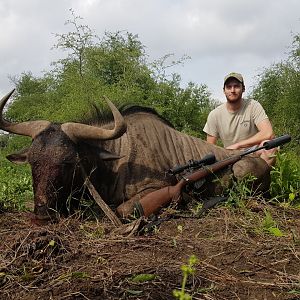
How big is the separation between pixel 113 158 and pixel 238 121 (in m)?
2.39

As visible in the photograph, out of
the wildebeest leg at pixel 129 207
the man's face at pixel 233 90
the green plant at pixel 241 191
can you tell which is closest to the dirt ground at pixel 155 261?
the wildebeest leg at pixel 129 207

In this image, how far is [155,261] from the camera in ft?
11.2

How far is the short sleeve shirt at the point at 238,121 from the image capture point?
7035 mm

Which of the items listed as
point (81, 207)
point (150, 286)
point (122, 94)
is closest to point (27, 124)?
point (81, 207)

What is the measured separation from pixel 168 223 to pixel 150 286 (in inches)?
67.6

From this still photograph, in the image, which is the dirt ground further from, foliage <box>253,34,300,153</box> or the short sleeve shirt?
foliage <box>253,34,300,153</box>

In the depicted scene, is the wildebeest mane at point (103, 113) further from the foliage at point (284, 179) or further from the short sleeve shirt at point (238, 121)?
the foliage at point (284, 179)

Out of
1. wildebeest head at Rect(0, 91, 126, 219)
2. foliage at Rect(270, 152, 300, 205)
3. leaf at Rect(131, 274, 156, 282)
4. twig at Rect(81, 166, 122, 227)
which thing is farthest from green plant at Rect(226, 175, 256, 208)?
leaf at Rect(131, 274, 156, 282)

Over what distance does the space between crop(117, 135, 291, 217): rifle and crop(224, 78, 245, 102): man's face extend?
4.85ft

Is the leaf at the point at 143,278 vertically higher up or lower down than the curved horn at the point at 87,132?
lower down

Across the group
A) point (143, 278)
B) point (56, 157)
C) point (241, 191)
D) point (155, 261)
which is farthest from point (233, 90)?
point (143, 278)

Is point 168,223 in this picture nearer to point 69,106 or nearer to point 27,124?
point 27,124

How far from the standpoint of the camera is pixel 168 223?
183 inches

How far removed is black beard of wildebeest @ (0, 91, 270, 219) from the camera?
4.98m
